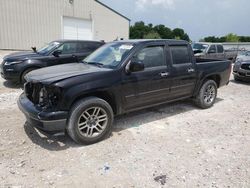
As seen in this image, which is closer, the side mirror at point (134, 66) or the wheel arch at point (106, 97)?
the wheel arch at point (106, 97)

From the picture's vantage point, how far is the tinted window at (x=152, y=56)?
190 inches

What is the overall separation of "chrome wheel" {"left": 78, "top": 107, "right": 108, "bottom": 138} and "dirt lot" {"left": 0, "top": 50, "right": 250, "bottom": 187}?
22 centimetres

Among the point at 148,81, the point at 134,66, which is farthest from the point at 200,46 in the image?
the point at 134,66

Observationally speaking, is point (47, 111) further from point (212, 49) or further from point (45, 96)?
point (212, 49)

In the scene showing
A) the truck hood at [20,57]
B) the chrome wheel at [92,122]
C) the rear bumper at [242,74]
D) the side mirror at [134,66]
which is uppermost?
the side mirror at [134,66]

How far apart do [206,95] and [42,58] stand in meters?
5.27

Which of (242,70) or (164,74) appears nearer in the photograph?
(164,74)

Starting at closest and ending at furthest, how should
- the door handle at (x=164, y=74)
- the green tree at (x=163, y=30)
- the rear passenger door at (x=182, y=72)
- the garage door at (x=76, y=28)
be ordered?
1. the door handle at (x=164, y=74)
2. the rear passenger door at (x=182, y=72)
3. the garage door at (x=76, y=28)
4. the green tree at (x=163, y=30)

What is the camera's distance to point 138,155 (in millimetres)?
3836

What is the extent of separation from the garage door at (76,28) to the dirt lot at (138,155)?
1900cm

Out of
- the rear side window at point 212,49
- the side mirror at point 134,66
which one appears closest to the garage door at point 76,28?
the rear side window at point 212,49

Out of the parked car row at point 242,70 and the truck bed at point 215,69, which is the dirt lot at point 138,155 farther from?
the parked car row at point 242,70

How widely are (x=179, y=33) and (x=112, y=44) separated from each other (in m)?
60.2

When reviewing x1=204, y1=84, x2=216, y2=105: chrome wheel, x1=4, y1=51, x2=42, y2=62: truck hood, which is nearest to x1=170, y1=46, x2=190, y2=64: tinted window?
x1=204, y1=84, x2=216, y2=105: chrome wheel
